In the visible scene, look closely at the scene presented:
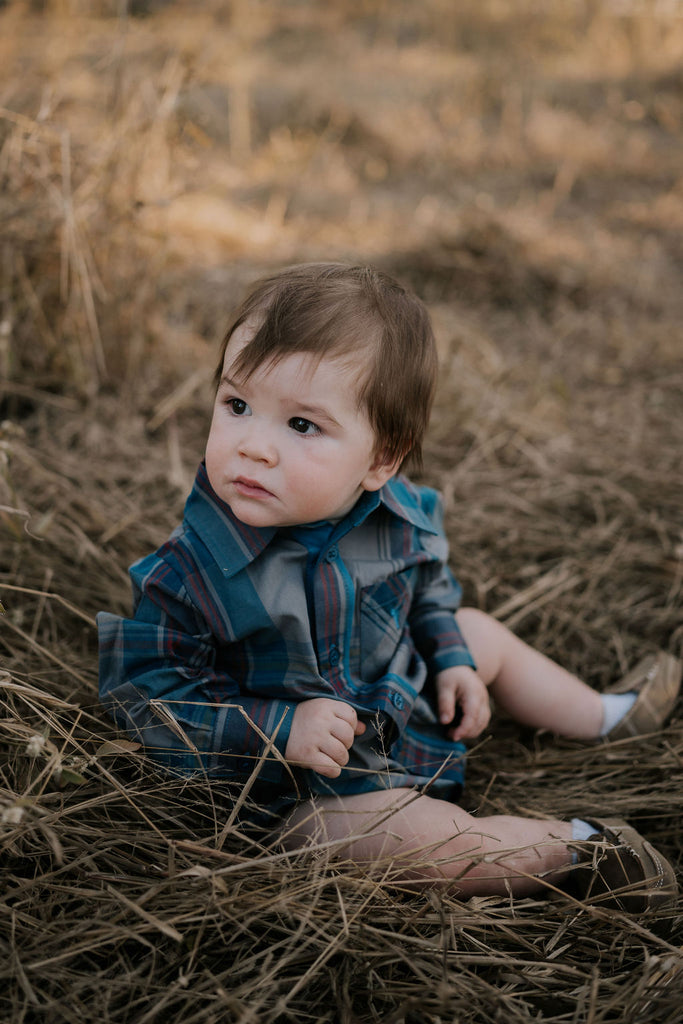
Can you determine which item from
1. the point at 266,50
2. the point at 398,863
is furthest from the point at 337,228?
Answer: the point at 266,50

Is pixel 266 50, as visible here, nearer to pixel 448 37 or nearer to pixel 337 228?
pixel 448 37

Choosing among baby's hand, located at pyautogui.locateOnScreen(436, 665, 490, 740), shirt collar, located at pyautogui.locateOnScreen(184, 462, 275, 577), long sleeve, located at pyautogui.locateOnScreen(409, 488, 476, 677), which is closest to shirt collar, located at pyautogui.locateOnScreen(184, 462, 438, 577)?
shirt collar, located at pyautogui.locateOnScreen(184, 462, 275, 577)

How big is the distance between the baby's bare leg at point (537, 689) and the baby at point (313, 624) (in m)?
0.33

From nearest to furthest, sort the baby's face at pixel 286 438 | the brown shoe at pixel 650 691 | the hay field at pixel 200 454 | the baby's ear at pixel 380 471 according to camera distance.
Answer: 1. the hay field at pixel 200 454
2. the baby's face at pixel 286 438
3. the baby's ear at pixel 380 471
4. the brown shoe at pixel 650 691

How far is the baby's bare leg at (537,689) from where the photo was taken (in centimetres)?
195

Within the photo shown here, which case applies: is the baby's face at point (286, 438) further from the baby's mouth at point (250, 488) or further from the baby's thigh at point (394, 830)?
the baby's thigh at point (394, 830)

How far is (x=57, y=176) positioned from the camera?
2.53 meters

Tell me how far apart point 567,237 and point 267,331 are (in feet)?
13.1

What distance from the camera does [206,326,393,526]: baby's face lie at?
143 centimetres

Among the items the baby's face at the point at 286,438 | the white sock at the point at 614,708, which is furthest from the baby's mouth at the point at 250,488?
the white sock at the point at 614,708

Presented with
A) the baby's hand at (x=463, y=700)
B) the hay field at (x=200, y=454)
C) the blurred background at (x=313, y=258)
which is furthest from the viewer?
the blurred background at (x=313, y=258)

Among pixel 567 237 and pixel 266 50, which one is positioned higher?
pixel 266 50

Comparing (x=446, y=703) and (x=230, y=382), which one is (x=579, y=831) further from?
(x=230, y=382)

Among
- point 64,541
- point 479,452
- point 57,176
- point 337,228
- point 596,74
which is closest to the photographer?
point 64,541
